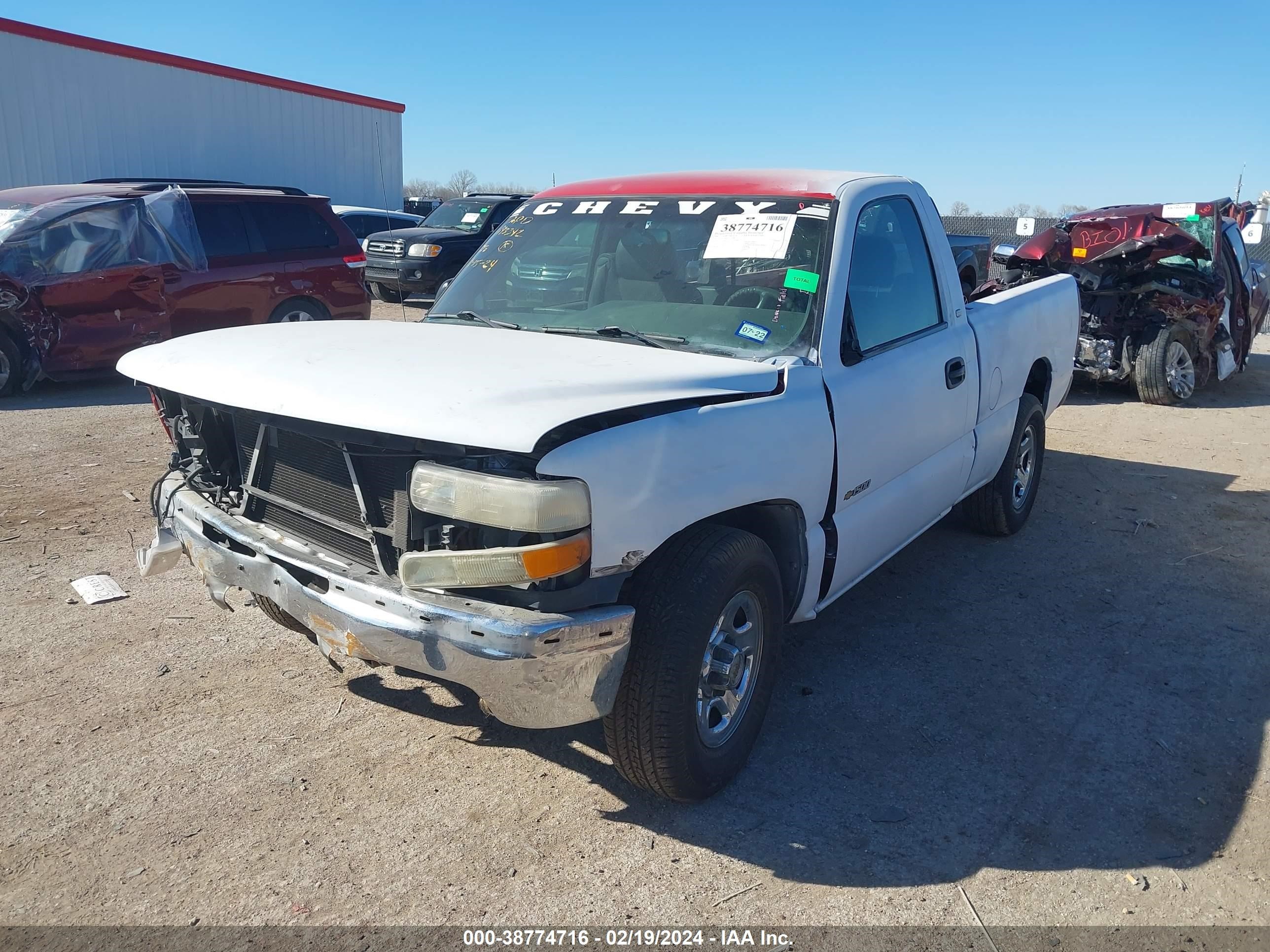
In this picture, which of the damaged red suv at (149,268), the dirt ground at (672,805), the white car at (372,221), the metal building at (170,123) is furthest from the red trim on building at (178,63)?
the dirt ground at (672,805)

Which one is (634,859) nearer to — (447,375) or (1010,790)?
(1010,790)

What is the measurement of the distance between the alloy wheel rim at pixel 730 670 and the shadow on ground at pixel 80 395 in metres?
7.29

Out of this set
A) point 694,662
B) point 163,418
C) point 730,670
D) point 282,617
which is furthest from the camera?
point 163,418

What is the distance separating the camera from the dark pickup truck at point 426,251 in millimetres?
14688

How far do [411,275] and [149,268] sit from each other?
5776 millimetres

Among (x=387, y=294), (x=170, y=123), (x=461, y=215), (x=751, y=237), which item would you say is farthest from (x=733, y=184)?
(x=170, y=123)

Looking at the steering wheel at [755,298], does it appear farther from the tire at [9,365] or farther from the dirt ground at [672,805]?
the tire at [9,365]

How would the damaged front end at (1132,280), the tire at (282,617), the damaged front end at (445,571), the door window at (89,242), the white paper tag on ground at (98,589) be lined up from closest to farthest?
the damaged front end at (445,571) < the tire at (282,617) < the white paper tag on ground at (98,589) < the door window at (89,242) < the damaged front end at (1132,280)

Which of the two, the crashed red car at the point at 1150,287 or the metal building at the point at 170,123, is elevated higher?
the metal building at the point at 170,123

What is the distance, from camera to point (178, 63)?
67.0 ft

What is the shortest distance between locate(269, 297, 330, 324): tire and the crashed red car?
270 inches

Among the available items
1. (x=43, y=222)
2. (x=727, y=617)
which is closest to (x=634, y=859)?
(x=727, y=617)

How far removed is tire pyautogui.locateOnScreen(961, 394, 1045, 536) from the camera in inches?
212

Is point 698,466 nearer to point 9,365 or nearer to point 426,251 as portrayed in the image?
point 9,365
